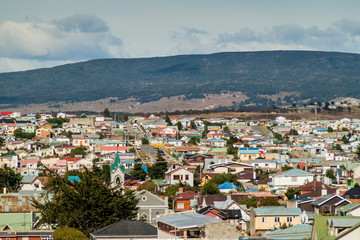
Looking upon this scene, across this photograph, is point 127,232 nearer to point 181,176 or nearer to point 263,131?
point 181,176

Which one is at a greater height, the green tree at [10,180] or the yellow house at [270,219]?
the yellow house at [270,219]

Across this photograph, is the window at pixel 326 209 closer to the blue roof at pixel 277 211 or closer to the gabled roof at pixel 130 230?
the blue roof at pixel 277 211

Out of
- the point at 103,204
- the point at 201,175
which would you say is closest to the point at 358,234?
the point at 103,204

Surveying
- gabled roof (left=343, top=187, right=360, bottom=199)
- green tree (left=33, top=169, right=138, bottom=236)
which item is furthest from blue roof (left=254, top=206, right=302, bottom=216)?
green tree (left=33, top=169, right=138, bottom=236)

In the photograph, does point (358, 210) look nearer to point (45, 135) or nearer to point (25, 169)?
point (25, 169)

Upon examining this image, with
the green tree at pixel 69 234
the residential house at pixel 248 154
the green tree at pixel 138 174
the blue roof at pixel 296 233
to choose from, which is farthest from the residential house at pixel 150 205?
the residential house at pixel 248 154

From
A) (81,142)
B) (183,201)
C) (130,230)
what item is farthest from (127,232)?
(81,142)

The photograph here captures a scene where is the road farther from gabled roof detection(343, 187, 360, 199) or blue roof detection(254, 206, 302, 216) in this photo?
blue roof detection(254, 206, 302, 216)
